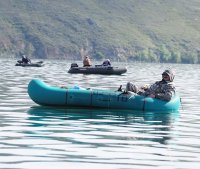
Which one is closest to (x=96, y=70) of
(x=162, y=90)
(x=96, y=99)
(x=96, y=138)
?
(x=162, y=90)

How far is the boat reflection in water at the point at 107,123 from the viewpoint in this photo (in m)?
22.2

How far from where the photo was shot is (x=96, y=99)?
3055cm

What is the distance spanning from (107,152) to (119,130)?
4.88 m

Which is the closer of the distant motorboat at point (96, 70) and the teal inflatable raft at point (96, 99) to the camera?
the teal inflatable raft at point (96, 99)

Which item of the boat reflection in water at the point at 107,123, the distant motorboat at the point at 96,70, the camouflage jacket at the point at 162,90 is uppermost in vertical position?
the camouflage jacket at the point at 162,90

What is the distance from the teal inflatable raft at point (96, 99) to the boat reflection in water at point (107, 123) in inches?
12.5

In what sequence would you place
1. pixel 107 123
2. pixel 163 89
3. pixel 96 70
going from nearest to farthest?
pixel 107 123, pixel 163 89, pixel 96 70

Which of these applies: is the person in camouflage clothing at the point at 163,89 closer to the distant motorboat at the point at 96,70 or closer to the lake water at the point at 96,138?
the lake water at the point at 96,138

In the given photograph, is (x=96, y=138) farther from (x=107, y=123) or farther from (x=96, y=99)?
(x=96, y=99)

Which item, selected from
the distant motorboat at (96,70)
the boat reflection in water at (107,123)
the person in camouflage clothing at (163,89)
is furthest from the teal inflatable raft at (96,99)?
the distant motorboat at (96,70)

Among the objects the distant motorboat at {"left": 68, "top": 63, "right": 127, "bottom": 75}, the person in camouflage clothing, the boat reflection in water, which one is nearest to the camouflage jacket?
the person in camouflage clothing

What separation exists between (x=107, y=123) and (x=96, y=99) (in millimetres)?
4984

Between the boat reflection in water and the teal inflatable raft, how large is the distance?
32 cm

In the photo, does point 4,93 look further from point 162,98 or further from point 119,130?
point 119,130
